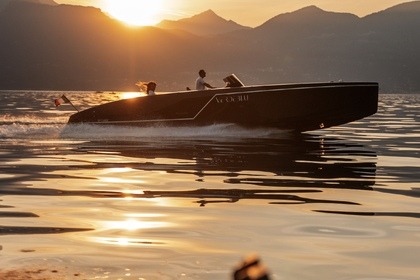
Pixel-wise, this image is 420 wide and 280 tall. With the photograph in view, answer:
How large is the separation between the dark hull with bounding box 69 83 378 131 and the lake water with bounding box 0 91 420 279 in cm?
379

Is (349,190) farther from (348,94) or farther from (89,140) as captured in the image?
(89,140)

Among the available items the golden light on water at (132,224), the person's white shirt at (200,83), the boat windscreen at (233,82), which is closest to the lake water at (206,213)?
the golden light on water at (132,224)

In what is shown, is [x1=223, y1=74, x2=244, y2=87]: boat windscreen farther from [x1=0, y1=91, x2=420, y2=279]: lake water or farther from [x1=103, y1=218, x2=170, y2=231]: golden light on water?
[x1=103, y1=218, x2=170, y2=231]: golden light on water

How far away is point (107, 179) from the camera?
13938mm

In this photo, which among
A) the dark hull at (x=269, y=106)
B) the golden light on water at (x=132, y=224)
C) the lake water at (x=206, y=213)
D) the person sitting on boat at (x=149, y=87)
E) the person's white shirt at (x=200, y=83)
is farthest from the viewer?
the person sitting on boat at (x=149, y=87)

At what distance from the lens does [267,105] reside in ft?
79.0

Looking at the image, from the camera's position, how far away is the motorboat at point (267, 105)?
2397 cm

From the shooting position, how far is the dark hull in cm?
2397

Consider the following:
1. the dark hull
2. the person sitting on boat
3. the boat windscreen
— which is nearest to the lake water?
the dark hull

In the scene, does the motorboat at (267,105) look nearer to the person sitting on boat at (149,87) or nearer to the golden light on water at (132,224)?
the person sitting on boat at (149,87)

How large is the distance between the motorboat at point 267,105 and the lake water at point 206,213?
12.5 feet

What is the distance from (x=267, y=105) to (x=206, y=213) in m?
14.2

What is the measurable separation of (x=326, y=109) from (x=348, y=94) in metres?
0.89

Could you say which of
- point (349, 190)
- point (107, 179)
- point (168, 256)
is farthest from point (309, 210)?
point (107, 179)
